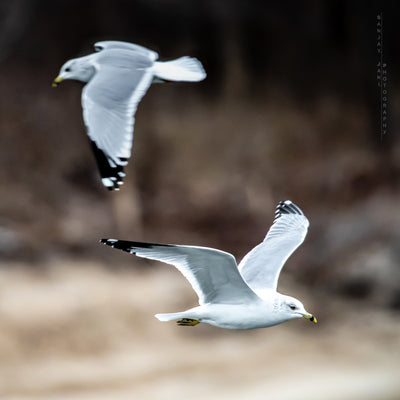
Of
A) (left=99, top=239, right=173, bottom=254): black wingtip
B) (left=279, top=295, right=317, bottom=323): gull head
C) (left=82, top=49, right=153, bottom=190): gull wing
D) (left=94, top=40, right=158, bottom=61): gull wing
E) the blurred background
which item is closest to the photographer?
(left=99, top=239, right=173, bottom=254): black wingtip

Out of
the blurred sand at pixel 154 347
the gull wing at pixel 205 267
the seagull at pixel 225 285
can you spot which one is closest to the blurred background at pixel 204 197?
the blurred sand at pixel 154 347

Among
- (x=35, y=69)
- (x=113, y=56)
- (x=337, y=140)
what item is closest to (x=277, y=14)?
(x=337, y=140)

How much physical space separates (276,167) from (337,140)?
1.19ft

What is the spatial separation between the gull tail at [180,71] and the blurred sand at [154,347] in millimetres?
2117

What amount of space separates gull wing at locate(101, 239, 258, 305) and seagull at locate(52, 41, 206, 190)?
27cm

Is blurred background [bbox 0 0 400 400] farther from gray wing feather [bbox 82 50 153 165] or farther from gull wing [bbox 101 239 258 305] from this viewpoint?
gull wing [bbox 101 239 258 305]

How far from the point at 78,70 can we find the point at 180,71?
0.93ft

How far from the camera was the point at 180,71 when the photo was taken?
238cm

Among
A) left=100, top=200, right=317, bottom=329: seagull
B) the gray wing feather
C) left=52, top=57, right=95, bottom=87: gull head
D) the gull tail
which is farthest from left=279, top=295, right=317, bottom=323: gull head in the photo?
left=52, top=57, right=95, bottom=87: gull head

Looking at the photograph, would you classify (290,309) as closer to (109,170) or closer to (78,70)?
(109,170)

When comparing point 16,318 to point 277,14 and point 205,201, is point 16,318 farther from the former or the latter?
point 277,14

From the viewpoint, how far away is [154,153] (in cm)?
446

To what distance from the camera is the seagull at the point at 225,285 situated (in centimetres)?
164

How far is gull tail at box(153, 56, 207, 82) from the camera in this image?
2301mm
